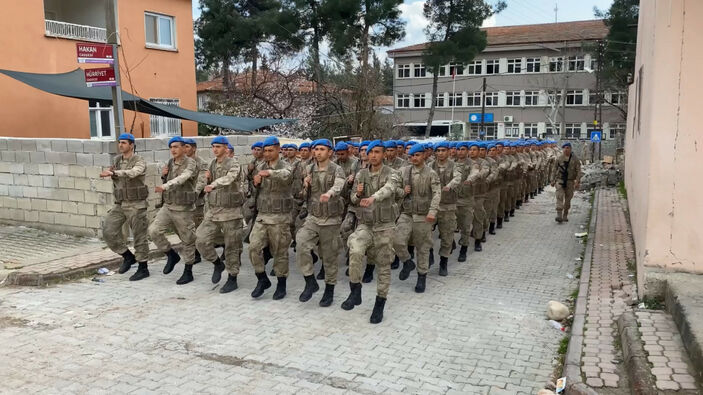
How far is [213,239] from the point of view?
24.3 ft

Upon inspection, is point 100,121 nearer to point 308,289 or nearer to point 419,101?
point 308,289

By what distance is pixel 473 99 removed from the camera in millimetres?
50969

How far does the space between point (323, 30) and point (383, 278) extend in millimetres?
25815

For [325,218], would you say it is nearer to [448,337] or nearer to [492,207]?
[448,337]

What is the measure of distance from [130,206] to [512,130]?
45535 millimetres

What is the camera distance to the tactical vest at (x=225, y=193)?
7.26 meters

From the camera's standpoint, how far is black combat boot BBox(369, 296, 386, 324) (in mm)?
6129

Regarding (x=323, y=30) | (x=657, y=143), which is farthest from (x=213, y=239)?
(x=323, y=30)

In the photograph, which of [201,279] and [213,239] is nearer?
[213,239]

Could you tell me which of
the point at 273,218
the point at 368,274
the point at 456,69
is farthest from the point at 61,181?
the point at 456,69

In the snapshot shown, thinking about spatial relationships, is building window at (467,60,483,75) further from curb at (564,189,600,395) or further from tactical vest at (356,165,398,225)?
tactical vest at (356,165,398,225)

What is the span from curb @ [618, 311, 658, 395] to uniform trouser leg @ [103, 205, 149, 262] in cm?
609

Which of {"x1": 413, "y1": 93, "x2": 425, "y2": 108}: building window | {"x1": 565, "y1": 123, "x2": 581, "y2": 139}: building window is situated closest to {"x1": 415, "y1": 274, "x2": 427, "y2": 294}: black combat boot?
{"x1": 565, "y1": 123, "x2": 581, "y2": 139}: building window

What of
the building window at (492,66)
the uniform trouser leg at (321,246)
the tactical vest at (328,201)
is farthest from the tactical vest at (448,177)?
the building window at (492,66)
